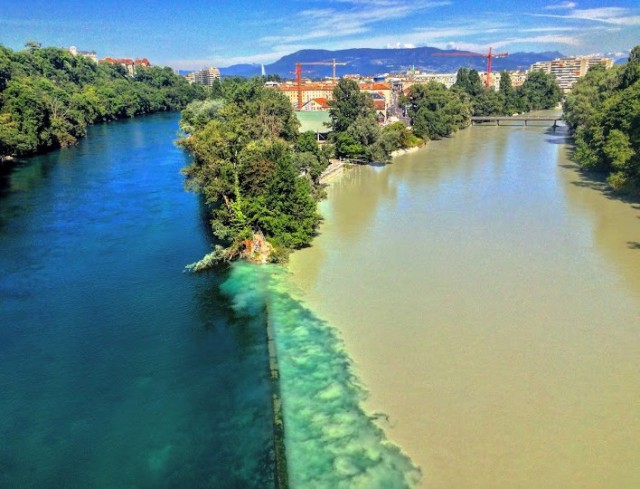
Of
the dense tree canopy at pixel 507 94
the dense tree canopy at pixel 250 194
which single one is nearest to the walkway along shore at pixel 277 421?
the dense tree canopy at pixel 250 194

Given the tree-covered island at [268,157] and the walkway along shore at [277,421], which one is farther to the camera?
the tree-covered island at [268,157]

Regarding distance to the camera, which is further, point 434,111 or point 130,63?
point 130,63

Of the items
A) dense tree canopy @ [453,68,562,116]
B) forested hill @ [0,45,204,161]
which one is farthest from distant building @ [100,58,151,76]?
dense tree canopy @ [453,68,562,116]

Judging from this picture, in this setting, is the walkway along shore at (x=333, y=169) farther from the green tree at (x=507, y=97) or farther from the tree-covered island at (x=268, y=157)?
the green tree at (x=507, y=97)

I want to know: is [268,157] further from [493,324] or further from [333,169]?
[333,169]

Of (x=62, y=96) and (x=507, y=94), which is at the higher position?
(x=507, y=94)

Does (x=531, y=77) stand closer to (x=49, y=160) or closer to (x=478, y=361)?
(x=49, y=160)

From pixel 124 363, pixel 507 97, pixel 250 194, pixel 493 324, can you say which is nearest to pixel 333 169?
pixel 250 194
